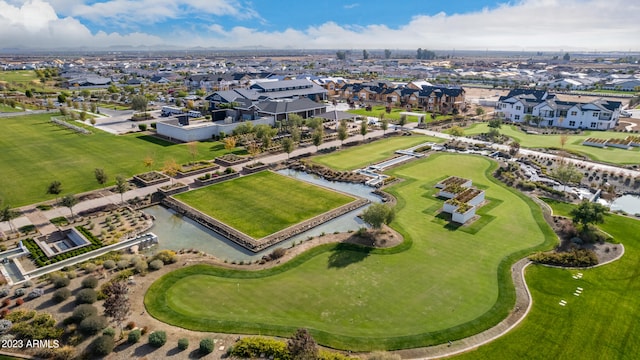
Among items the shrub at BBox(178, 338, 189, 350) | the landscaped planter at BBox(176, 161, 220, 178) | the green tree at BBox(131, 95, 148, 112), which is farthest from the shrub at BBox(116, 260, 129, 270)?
the green tree at BBox(131, 95, 148, 112)

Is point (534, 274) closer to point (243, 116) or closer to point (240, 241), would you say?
point (240, 241)

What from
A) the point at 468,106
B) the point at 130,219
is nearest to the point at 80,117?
the point at 130,219

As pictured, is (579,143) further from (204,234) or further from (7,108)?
(7,108)

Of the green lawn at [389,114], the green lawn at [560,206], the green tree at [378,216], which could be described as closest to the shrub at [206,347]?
the green tree at [378,216]

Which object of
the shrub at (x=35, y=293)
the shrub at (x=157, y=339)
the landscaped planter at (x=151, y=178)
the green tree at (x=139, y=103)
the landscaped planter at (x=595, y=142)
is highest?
the green tree at (x=139, y=103)

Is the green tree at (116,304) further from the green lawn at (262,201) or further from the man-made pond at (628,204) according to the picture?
A: the man-made pond at (628,204)

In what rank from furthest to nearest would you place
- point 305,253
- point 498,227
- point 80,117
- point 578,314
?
point 80,117, point 498,227, point 305,253, point 578,314
